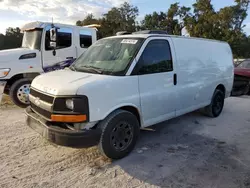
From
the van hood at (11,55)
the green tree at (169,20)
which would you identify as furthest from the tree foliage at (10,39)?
the van hood at (11,55)

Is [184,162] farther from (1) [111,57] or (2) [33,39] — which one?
(2) [33,39]

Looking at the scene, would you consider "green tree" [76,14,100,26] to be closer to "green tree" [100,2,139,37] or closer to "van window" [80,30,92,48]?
"green tree" [100,2,139,37]

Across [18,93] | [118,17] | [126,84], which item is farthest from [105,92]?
[118,17]

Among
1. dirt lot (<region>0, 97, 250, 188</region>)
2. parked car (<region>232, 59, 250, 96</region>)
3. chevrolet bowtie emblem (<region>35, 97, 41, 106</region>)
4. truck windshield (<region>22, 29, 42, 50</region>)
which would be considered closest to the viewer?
dirt lot (<region>0, 97, 250, 188</region>)

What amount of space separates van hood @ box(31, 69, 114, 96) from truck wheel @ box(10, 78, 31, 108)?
10.3 feet

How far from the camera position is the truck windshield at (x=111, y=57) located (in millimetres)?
4051


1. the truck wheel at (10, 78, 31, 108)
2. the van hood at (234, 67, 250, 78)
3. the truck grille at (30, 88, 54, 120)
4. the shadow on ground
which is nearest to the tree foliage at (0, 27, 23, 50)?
the truck wheel at (10, 78, 31, 108)

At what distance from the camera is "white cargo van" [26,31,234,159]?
11.5 ft

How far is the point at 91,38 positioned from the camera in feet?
28.9

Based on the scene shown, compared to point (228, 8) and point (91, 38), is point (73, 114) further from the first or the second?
point (228, 8)

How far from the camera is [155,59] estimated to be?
446 cm

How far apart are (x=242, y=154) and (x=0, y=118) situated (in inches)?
215

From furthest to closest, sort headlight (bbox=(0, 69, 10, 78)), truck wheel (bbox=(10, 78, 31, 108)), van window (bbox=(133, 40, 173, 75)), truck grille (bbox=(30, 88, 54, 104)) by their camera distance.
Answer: truck wheel (bbox=(10, 78, 31, 108)), headlight (bbox=(0, 69, 10, 78)), van window (bbox=(133, 40, 173, 75)), truck grille (bbox=(30, 88, 54, 104))

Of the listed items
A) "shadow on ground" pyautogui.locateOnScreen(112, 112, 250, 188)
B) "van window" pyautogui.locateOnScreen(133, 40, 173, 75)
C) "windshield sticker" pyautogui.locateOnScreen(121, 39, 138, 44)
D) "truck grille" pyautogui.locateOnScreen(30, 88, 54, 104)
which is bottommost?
"shadow on ground" pyautogui.locateOnScreen(112, 112, 250, 188)
